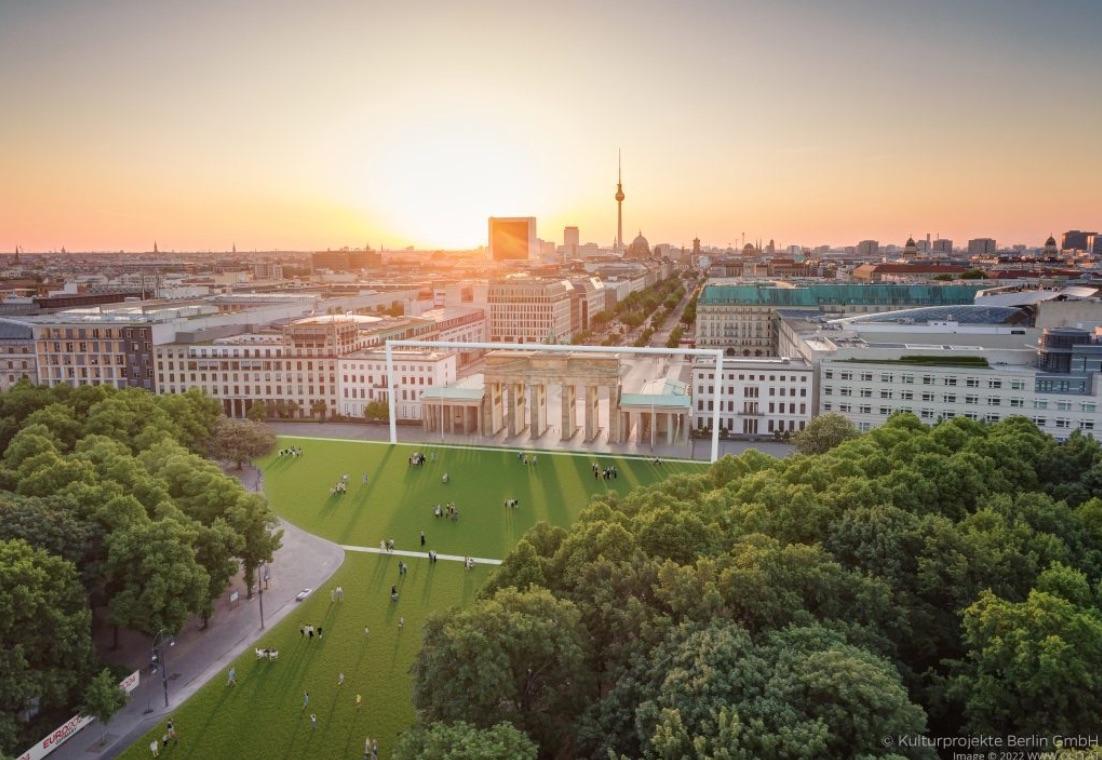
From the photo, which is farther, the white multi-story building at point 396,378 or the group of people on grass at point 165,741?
the white multi-story building at point 396,378

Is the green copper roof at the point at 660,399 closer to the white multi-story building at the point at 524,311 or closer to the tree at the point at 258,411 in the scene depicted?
the tree at the point at 258,411

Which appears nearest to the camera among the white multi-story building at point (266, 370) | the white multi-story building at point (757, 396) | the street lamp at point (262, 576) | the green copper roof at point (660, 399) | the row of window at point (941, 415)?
the street lamp at point (262, 576)

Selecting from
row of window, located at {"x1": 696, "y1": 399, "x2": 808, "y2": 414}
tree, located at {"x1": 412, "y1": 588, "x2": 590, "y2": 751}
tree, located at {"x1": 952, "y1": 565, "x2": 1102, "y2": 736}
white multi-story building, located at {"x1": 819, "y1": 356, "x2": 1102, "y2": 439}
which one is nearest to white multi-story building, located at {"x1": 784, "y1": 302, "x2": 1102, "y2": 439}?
white multi-story building, located at {"x1": 819, "y1": 356, "x2": 1102, "y2": 439}

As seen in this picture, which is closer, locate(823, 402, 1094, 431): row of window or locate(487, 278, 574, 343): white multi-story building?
locate(823, 402, 1094, 431): row of window

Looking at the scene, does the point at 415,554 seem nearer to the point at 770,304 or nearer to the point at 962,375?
the point at 962,375

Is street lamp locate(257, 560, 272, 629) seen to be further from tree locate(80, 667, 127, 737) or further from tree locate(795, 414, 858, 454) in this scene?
tree locate(795, 414, 858, 454)

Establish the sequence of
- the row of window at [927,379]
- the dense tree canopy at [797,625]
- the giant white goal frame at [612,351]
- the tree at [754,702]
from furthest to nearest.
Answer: the giant white goal frame at [612,351] < the row of window at [927,379] < the dense tree canopy at [797,625] < the tree at [754,702]

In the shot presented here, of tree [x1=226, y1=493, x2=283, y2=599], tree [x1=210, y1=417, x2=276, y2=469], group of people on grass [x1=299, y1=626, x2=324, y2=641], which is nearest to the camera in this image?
group of people on grass [x1=299, y1=626, x2=324, y2=641]

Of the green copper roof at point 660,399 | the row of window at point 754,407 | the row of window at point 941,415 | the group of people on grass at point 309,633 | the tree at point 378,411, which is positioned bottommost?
the group of people on grass at point 309,633

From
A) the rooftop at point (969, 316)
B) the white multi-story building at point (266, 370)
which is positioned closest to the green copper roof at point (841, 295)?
the rooftop at point (969, 316)
